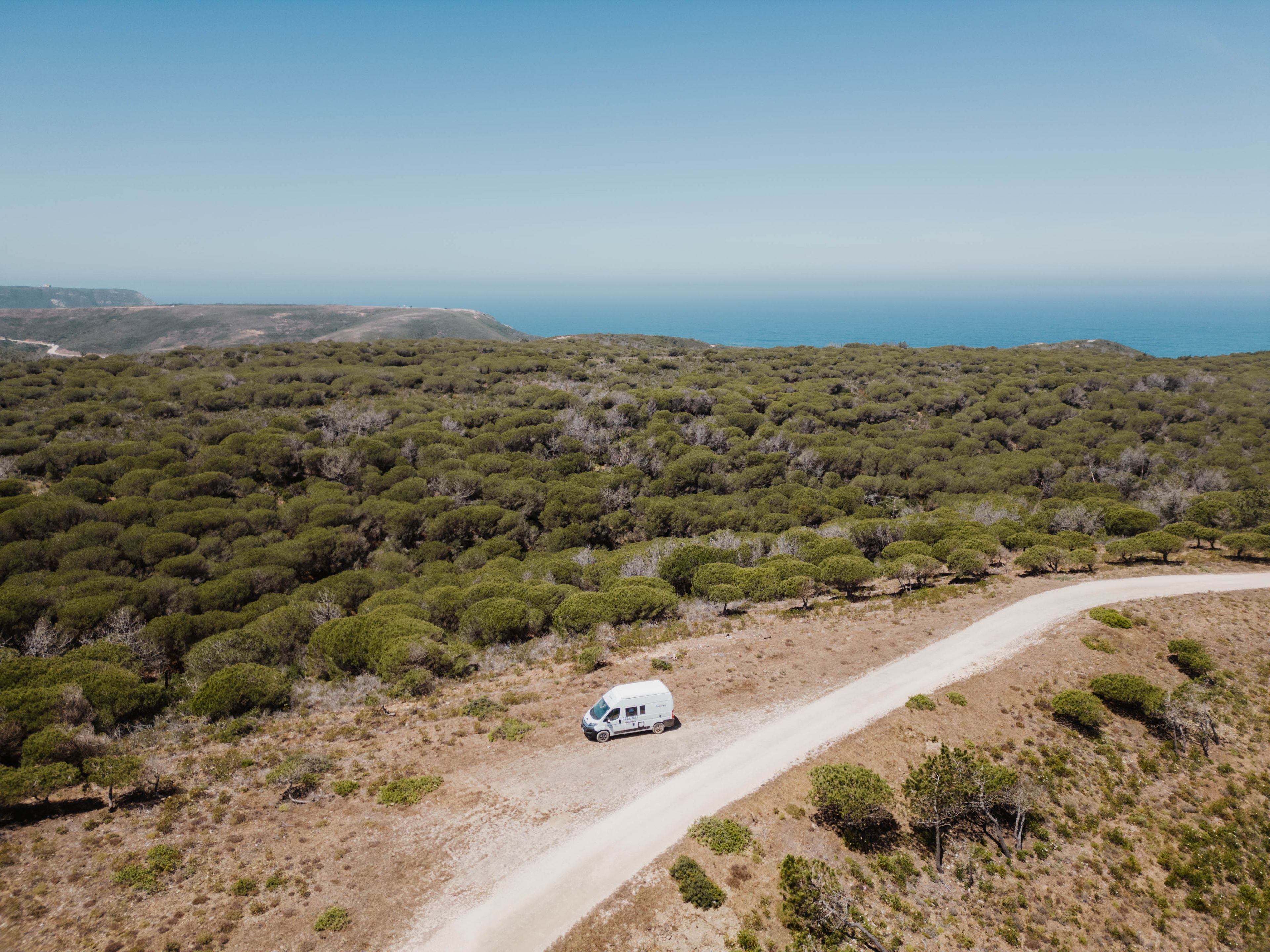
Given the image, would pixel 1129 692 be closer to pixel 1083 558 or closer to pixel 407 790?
pixel 1083 558

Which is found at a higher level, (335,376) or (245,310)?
(245,310)

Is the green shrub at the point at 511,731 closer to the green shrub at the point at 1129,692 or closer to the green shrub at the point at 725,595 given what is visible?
the green shrub at the point at 725,595

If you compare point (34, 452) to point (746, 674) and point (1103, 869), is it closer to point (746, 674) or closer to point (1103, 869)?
point (746, 674)

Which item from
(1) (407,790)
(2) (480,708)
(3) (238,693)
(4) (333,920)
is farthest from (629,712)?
(3) (238,693)

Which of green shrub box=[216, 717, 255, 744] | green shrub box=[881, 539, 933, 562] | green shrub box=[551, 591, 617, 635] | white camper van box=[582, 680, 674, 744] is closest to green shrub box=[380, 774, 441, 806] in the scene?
white camper van box=[582, 680, 674, 744]

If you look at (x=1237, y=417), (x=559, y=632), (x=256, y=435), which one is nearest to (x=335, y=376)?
(x=256, y=435)

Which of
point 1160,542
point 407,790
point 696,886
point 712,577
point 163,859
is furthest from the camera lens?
point 1160,542
